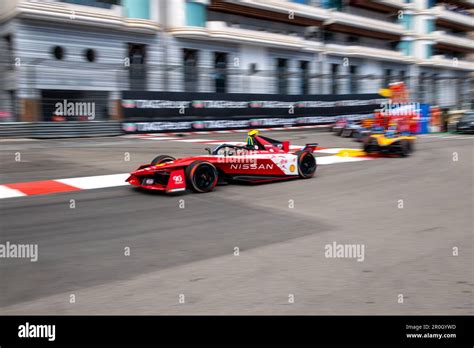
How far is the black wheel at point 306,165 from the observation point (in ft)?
32.6

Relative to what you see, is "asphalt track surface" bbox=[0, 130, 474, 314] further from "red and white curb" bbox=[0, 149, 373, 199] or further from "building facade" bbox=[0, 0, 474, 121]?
"building facade" bbox=[0, 0, 474, 121]

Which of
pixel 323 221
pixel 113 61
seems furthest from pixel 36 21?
pixel 323 221

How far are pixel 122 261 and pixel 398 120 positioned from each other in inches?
466

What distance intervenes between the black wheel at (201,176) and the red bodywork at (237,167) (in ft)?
0.34

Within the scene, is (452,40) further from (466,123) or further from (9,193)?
(9,193)

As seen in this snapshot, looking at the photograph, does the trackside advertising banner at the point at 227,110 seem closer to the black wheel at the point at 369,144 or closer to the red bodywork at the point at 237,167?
the black wheel at the point at 369,144

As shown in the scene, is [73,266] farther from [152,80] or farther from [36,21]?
[36,21]

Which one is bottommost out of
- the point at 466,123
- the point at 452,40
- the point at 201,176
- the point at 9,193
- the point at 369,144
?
the point at 9,193

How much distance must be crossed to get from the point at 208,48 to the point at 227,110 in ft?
25.0

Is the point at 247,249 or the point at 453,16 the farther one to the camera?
the point at 453,16

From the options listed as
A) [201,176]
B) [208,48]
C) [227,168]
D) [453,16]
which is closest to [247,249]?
[201,176]

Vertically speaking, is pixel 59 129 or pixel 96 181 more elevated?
pixel 59 129

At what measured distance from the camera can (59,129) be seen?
1812cm
